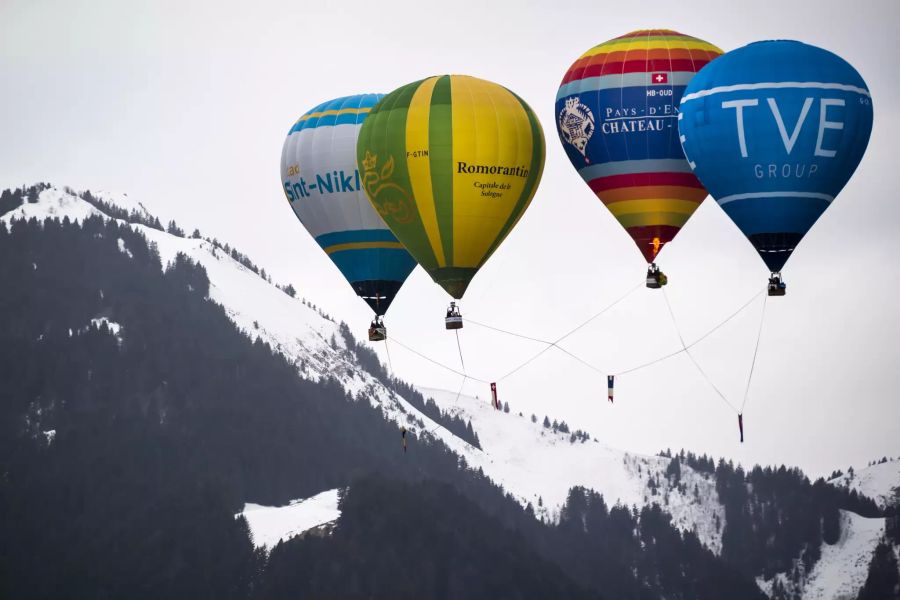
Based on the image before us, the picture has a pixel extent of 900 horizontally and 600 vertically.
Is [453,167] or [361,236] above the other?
[453,167]

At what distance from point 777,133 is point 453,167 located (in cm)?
1207

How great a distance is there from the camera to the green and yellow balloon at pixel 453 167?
203 feet

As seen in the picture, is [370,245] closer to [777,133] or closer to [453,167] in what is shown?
[453,167]

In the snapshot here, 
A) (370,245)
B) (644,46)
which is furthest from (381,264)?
(644,46)

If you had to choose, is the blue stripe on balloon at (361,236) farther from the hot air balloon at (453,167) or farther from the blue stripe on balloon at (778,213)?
the blue stripe on balloon at (778,213)

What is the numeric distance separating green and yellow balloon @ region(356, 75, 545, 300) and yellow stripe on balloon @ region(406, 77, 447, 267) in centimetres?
4

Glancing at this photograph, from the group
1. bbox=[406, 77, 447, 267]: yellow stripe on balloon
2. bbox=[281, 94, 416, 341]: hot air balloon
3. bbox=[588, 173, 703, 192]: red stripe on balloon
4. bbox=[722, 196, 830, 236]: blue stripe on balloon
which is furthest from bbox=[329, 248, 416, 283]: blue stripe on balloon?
bbox=[722, 196, 830, 236]: blue stripe on balloon

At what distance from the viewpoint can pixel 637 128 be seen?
62812 millimetres

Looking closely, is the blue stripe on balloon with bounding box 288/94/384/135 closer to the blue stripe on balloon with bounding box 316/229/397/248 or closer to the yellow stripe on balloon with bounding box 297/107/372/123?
the yellow stripe on balloon with bounding box 297/107/372/123

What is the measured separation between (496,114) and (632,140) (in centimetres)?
526

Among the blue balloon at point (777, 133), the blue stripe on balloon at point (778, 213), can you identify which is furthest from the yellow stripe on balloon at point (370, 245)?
the blue stripe on balloon at point (778, 213)

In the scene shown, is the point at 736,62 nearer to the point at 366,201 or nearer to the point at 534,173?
the point at 534,173

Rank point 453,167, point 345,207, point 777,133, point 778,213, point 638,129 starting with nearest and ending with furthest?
1. point 777,133
2. point 778,213
3. point 453,167
4. point 638,129
5. point 345,207

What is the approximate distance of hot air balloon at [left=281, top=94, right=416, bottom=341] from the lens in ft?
223
